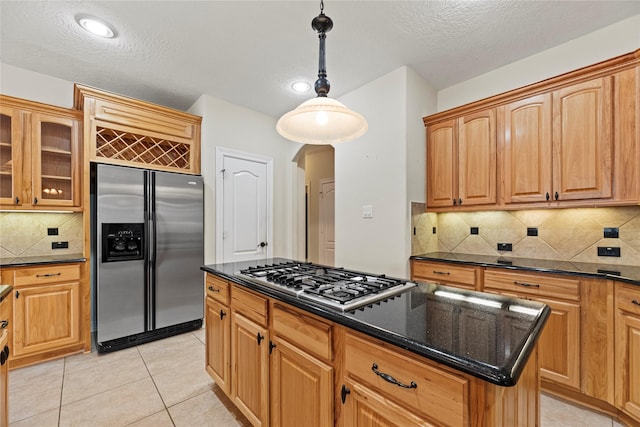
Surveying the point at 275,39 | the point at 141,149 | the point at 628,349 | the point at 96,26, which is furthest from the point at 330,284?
the point at 141,149

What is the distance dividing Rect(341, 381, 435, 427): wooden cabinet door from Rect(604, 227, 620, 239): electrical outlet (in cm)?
249

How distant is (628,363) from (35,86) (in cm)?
538

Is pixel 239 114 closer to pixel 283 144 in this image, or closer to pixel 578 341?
pixel 283 144

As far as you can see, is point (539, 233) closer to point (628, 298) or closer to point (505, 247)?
point (505, 247)

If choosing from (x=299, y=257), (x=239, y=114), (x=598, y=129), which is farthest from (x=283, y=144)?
(x=598, y=129)

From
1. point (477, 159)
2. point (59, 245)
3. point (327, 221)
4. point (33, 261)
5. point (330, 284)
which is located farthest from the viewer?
point (327, 221)

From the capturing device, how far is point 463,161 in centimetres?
279

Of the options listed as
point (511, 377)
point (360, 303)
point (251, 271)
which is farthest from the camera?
point (251, 271)

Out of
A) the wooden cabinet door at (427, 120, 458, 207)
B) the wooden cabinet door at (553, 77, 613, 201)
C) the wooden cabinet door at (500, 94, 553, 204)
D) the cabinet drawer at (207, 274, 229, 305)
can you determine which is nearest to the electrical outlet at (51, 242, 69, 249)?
the cabinet drawer at (207, 274, 229, 305)

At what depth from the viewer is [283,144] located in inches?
166

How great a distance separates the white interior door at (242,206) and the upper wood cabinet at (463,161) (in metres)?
2.18

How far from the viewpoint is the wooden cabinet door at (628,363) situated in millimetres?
1690

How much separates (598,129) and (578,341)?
1.53m

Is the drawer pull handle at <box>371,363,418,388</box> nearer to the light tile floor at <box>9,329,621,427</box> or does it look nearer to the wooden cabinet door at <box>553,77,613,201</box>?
the light tile floor at <box>9,329,621,427</box>
